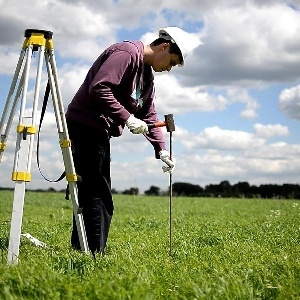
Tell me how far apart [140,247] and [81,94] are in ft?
8.62

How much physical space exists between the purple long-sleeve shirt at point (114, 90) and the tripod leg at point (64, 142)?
39cm

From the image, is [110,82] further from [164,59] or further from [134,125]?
[164,59]

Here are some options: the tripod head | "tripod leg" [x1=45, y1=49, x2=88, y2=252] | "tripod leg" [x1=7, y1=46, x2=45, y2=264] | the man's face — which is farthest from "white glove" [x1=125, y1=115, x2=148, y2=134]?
the tripod head

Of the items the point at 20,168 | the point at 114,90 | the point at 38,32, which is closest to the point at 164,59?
the point at 114,90

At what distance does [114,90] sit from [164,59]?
693mm

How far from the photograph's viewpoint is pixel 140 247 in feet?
24.7

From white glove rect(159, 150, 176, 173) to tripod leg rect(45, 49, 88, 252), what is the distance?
144cm

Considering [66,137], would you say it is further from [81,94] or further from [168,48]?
[168,48]

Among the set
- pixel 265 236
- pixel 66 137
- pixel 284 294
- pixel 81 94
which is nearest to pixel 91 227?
pixel 66 137

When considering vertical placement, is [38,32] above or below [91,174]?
above

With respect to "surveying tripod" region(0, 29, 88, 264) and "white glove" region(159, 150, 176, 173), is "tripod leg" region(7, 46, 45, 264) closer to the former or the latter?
"surveying tripod" region(0, 29, 88, 264)

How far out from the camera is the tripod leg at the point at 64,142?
5613mm

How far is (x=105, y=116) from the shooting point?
608 cm

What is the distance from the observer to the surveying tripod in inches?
195
